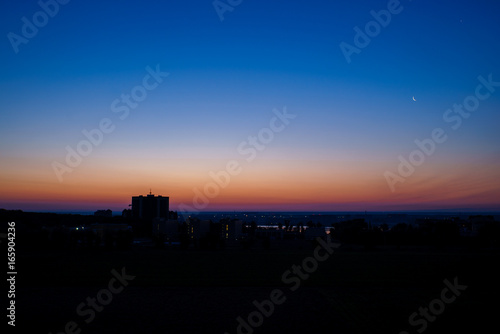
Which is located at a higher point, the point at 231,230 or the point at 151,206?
the point at 151,206

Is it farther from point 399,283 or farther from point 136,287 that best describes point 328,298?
point 136,287

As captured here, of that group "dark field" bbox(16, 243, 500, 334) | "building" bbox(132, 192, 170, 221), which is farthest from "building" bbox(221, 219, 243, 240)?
"building" bbox(132, 192, 170, 221)

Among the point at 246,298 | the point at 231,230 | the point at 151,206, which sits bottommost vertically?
the point at 246,298

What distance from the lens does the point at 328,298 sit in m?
11.1

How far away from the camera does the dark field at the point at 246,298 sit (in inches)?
335

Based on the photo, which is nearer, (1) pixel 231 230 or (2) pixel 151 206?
(1) pixel 231 230

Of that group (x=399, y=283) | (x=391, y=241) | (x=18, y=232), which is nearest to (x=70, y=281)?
(x=399, y=283)

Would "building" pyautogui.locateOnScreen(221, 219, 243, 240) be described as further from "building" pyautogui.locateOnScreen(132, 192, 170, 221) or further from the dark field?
"building" pyautogui.locateOnScreen(132, 192, 170, 221)

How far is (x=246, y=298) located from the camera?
440 inches

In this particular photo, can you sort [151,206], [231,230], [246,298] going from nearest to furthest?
[246,298]
[231,230]
[151,206]

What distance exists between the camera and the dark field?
8516 mm

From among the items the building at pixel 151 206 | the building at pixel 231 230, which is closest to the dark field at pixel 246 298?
the building at pixel 231 230

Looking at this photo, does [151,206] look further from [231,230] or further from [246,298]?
[246,298]

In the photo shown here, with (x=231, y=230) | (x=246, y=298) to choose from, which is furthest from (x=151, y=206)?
(x=246, y=298)
